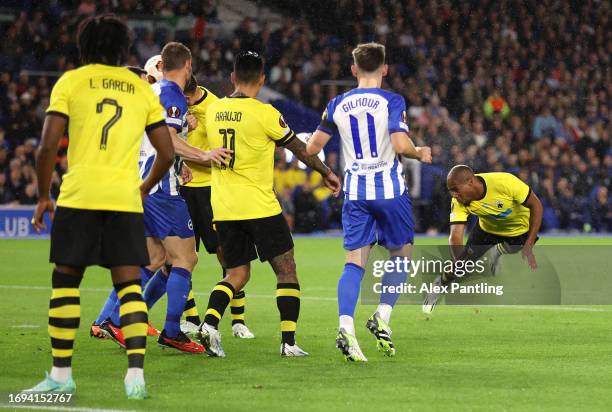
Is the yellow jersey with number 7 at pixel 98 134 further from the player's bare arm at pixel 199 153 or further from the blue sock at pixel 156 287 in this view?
the blue sock at pixel 156 287

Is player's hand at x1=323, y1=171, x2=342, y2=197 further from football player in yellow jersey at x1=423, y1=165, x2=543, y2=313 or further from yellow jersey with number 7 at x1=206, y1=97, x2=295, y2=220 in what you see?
football player in yellow jersey at x1=423, y1=165, x2=543, y2=313

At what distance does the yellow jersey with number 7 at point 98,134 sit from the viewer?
20.3 feet

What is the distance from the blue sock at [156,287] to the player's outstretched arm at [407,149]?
2.35 meters

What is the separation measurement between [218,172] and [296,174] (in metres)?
16.0

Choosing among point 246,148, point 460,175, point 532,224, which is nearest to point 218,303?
point 246,148

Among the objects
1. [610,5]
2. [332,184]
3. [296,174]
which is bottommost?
[296,174]

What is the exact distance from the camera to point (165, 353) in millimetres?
8547

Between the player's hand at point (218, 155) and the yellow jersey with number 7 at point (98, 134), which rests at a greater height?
the yellow jersey with number 7 at point (98, 134)

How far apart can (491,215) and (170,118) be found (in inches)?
151

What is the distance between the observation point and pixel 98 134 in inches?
245

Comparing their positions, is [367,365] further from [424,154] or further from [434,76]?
[434,76]

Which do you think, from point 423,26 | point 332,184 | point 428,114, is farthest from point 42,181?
point 423,26

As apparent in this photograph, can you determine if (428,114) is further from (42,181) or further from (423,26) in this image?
(42,181)

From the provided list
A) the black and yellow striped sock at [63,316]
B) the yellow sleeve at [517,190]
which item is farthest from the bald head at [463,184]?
the black and yellow striped sock at [63,316]
